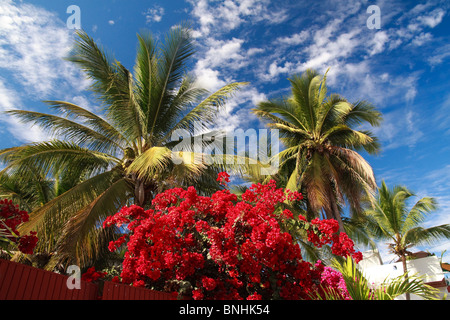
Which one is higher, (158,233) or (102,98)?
(102,98)

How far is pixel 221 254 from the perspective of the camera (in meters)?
4.69

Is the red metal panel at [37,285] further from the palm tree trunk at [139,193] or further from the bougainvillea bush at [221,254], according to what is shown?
the palm tree trunk at [139,193]

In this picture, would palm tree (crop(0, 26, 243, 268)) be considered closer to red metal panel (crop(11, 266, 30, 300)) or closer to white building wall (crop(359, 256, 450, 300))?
red metal panel (crop(11, 266, 30, 300))

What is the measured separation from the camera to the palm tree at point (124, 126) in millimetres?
7285

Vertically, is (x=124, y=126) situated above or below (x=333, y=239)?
above

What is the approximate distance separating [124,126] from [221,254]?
6.02m

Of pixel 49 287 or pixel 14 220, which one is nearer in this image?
pixel 49 287

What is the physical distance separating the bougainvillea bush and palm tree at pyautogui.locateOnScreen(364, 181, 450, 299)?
39.5 ft

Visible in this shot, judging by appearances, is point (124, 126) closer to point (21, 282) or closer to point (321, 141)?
point (21, 282)

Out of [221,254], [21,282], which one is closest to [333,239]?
[221,254]

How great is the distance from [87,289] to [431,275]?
16.2 meters

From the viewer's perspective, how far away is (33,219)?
634 cm

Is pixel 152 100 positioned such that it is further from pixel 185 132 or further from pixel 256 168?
Answer: pixel 256 168

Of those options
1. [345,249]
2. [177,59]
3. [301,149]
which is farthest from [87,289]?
[301,149]
